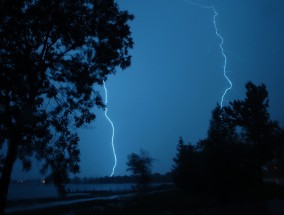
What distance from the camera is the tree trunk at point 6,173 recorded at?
10305 mm

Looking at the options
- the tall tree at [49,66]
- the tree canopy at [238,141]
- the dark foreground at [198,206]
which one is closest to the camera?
the tall tree at [49,66]

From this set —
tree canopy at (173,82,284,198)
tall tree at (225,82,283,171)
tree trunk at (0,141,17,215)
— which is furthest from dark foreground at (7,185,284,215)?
tree trunk at (0,141,17,215)

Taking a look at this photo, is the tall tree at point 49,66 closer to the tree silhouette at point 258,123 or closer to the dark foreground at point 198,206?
the dark foreground at point 198,206

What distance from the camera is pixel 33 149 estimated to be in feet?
39.6

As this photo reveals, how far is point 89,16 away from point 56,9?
1.51m

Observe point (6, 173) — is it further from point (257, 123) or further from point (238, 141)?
point (257, 123)

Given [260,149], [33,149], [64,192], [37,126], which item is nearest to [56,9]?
[37,126]

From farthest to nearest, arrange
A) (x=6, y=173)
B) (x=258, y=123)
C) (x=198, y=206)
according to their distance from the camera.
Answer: (x=258, y=123)
(x=198, y=206)
(x=6, y=173)

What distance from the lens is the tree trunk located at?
10305 mm

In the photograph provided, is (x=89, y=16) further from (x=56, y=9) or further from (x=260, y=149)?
(x=260, y=149)

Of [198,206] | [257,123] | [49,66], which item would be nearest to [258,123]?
[257,123]

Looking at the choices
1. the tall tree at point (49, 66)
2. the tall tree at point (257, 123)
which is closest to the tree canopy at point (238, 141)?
the tall tree at point (257, 123)

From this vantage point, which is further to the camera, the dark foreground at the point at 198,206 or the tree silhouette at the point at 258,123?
the tree silhouette at the point at 258,123

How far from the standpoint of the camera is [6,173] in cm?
1043
